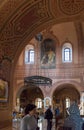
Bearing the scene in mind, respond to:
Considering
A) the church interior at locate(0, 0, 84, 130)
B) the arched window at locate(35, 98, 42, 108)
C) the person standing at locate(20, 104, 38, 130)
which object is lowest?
the arched window at locate(35, 98, 42, 108)

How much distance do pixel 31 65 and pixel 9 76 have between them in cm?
1712

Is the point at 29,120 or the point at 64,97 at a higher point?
the point at 64,97

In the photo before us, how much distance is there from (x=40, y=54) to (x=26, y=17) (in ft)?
59.0

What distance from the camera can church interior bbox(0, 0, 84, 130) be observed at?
12.3 meters

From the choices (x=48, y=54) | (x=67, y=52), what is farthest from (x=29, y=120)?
(x=48, y=54)

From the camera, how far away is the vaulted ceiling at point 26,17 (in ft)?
39.2

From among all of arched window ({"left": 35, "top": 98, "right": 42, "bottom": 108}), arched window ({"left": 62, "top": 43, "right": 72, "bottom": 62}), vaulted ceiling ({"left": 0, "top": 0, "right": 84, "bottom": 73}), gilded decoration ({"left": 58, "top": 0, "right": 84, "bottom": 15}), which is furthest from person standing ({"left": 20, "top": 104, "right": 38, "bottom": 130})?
arched window ({"left": 35, "top": 98, "right": 42, "bottom": 108})

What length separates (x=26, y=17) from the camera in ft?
40.9

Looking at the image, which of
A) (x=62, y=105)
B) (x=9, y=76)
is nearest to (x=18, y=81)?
(x=62, y=105)

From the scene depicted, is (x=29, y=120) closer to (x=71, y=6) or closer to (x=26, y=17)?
(x=26, y=17)

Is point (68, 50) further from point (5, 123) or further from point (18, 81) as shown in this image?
point (5, 123)

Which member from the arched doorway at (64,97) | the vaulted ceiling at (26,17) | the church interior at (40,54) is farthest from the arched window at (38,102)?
the vaulted ceiling at (26,17)

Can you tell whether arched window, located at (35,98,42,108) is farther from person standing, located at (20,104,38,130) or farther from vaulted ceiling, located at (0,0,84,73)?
person standing, located at (20,104,38,130)

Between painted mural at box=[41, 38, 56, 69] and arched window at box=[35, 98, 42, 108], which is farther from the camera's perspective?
arched window at box=[35, 98, 42, 108]
